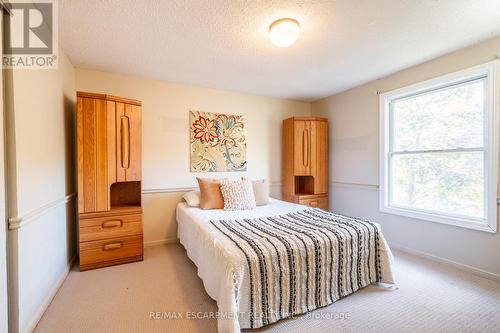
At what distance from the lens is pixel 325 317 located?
5.46 feet

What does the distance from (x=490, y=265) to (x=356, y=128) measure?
216 centimetres

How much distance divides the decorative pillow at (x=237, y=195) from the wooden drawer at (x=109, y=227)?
1056 millimetres

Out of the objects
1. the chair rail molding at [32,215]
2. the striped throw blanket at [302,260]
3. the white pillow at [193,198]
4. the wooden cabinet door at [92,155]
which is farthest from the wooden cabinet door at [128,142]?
the striped throw blanket at [302,260]

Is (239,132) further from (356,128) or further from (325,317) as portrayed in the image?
(325,317)

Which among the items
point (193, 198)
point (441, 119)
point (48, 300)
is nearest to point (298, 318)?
point (193, 198)

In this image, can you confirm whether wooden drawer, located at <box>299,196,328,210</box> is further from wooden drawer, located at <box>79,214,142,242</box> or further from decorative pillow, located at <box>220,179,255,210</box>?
wooden drawer, located at <box>79,214,142,242</box>

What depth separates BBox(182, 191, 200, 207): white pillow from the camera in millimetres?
2936

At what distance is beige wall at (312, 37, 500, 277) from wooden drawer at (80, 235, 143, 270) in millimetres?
3154

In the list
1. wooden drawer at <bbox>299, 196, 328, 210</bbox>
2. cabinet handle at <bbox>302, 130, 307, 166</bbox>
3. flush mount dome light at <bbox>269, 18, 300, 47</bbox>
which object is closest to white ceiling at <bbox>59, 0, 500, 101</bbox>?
flush mount dome light at <bbox>269, 18, 300, 47</bbox>

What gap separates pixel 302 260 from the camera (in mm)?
1651

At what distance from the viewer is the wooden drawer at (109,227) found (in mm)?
2361

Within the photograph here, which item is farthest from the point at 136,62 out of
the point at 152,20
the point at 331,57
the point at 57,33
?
the point at 331,57

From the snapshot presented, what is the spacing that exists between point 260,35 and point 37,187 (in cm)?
224

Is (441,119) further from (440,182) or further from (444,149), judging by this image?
(440,182)
